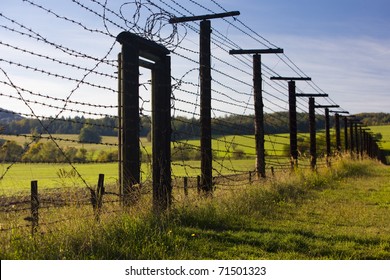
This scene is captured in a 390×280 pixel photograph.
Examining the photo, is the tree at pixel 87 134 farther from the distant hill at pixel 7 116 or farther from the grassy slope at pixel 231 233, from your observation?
the distant hill at pixel 7 116

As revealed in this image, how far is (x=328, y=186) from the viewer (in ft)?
47.6

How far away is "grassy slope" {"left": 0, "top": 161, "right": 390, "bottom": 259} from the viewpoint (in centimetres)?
514

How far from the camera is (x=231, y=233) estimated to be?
21.8 feet

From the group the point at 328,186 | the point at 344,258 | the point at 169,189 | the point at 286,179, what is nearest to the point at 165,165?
the point at 169,189

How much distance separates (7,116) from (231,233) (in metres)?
3.09

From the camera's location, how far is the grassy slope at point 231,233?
5.14 m

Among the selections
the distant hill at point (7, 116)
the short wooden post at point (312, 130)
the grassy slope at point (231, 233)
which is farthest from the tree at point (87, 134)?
the short wooden post at point (312, 130)

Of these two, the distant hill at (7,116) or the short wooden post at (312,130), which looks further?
the short wooden post at (312,130)

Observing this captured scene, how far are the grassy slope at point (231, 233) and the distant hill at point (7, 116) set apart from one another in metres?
1.24

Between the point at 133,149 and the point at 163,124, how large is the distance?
98 cm

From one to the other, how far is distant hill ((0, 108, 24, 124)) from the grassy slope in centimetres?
124

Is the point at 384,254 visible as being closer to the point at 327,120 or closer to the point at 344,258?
the point at 344,258

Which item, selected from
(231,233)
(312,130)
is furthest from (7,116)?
(312,130)

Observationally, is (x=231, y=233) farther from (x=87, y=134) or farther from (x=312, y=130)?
(x=312, y=130)
